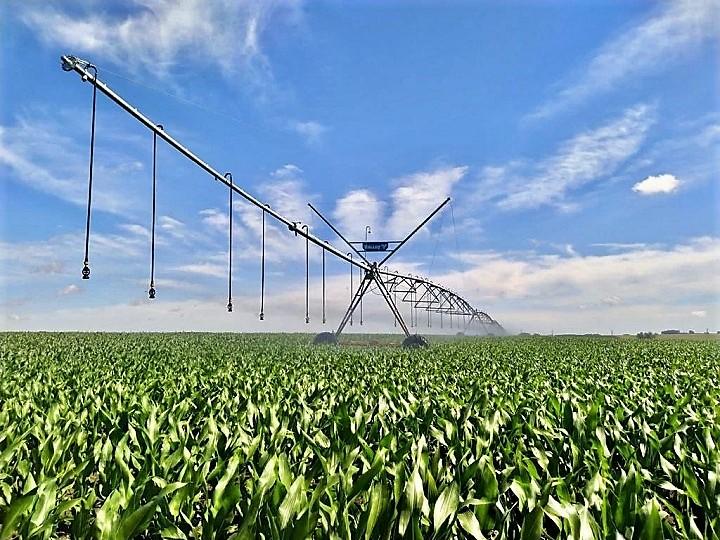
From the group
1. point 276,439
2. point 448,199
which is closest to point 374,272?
point 448,199

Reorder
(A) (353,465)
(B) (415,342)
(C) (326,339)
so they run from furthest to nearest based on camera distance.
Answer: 1. (C) (326,339)
2. (B) (415,342)
3. (A) (353,465)

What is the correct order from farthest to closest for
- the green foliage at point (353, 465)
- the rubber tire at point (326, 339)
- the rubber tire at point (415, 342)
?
the rubber tire at point (326, 339) → the rubber tire at point (415, 342) → the green foliage at point (353, 465)

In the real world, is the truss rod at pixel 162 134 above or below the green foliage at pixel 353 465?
above

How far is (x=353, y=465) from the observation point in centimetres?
503

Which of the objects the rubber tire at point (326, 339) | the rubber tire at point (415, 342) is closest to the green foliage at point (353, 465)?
the rubber tire at point (415, 342)

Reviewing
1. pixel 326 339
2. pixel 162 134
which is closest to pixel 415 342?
pixel 326 339

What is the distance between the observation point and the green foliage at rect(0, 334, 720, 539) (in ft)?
10.6

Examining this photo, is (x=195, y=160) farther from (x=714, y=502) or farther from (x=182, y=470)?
(x=714, y=502)

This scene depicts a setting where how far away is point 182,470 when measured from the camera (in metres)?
4.57

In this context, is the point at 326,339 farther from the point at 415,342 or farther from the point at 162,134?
the point at 162,134

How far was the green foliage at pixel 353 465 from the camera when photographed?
3232 mm

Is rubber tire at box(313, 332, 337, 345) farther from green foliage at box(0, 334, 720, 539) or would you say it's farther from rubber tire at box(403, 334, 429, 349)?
green foliage at box(0, 334, 720, 539)

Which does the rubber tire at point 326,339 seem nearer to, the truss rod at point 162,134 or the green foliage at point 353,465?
the truss rod at point 162,134

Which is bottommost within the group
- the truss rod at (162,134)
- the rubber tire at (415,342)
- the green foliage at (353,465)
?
the green foliage at (353,465)
